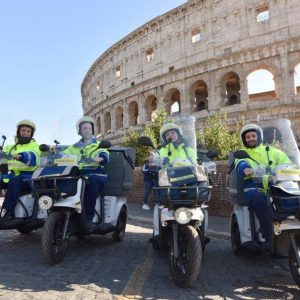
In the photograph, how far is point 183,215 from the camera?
376 cm

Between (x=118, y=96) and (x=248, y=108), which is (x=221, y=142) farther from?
(x=118, y=96)

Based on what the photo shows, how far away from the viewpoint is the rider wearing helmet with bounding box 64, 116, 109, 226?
5.11 meters

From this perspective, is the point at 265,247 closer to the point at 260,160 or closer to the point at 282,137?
the point at 260,160

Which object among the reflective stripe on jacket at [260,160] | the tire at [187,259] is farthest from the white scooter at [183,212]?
the reflective stripe on jacket at [260,160]

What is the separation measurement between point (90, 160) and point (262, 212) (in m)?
2.49

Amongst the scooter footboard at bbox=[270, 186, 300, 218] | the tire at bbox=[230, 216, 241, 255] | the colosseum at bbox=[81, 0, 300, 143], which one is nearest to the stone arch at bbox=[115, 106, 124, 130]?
the colosseum at bbox=[81, 0, 300, 143]

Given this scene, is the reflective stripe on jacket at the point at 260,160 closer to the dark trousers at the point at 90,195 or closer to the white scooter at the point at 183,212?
the white scooter at the point at 183,212

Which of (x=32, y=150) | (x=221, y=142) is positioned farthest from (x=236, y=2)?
(x=32, y=150)

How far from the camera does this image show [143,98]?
35.0 metres

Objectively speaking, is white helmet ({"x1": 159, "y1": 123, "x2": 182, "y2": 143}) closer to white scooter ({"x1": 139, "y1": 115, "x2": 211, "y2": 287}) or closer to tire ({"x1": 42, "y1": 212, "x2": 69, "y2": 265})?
white scooter ({"x1": 139, "y1": 115, "x2": 211, "y2": 287})

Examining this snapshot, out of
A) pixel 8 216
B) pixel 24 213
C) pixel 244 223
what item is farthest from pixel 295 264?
pixel 8 216

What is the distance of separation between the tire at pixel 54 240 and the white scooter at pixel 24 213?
38.0 inches

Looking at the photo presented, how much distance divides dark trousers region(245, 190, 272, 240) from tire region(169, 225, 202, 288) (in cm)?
108

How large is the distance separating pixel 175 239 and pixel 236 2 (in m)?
30.4
